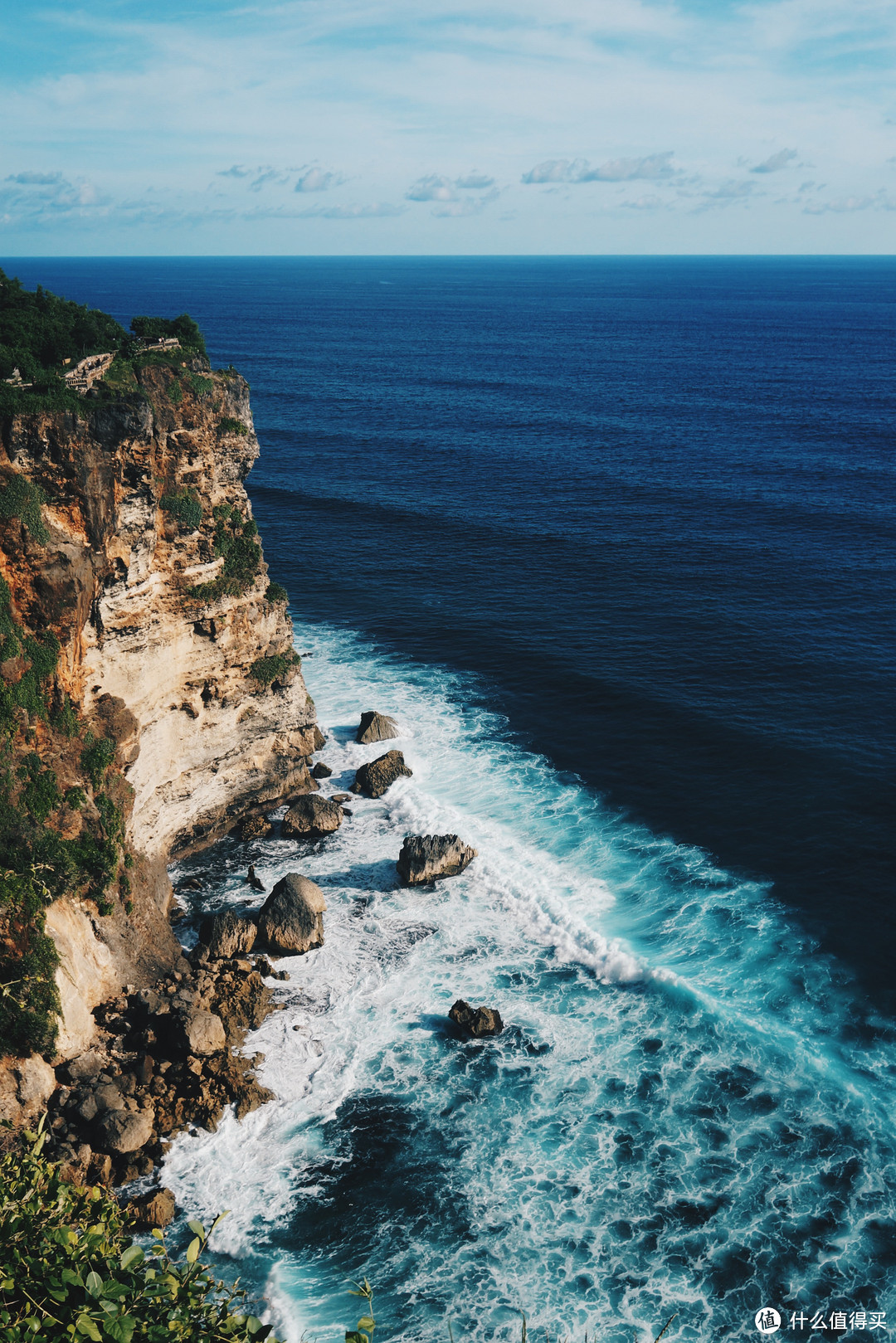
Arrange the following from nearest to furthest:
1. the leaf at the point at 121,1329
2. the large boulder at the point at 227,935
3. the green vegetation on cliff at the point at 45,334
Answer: the leaf at the point at 121,1329
the green vegetation on cliff at the point at 45,334
the large boulder at the point at 227,935

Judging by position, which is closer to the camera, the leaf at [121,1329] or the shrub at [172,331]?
the leaf at [121,1329]

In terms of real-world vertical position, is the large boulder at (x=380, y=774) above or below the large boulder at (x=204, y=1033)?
above

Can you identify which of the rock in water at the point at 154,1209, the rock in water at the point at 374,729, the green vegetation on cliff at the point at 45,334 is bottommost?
the rock in water at the point at 154,1209

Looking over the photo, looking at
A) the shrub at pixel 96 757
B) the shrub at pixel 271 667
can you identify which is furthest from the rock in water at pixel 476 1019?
the shrub at pixel 271 667

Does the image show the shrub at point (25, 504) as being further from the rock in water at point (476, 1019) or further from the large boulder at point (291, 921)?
the rock in water at point (476, 1019)

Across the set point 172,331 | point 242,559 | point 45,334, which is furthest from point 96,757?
point 172,331

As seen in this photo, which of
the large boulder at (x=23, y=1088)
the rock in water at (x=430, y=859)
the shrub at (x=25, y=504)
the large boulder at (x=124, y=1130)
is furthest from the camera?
the rock in water at (x=430, y=859)

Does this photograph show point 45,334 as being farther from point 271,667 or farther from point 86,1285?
point 86,1285

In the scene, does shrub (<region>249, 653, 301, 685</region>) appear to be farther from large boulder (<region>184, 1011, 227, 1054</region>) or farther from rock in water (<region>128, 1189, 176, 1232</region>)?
rock in water (<region>128, 1189, 176, 1232</region>)
